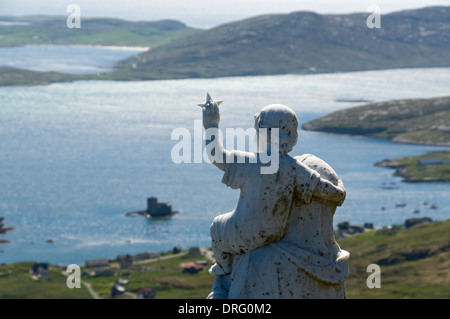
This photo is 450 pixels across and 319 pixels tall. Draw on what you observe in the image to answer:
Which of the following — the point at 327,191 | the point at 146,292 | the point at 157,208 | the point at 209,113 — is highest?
the point at 209,113

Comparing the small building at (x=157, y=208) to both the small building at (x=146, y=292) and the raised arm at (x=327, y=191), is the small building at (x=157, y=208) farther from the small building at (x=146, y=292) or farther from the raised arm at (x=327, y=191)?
the raised arm at (x=327, y=191)

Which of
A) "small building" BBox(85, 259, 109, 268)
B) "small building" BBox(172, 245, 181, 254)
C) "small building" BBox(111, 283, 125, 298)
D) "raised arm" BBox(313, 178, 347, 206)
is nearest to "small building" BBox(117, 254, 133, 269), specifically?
"small building" BBox(85, 259, 109, 268)

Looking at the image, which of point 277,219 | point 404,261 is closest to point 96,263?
point 404,261

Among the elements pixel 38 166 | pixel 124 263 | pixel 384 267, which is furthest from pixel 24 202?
pixel 384 267

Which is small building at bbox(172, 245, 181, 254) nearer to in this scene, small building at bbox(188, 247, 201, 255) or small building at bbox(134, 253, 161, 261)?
small building at bbox(134, 253, 161, 261)

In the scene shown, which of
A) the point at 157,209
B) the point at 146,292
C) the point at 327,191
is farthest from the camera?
the point at 157,209

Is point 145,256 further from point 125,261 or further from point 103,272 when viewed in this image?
point 103,272
